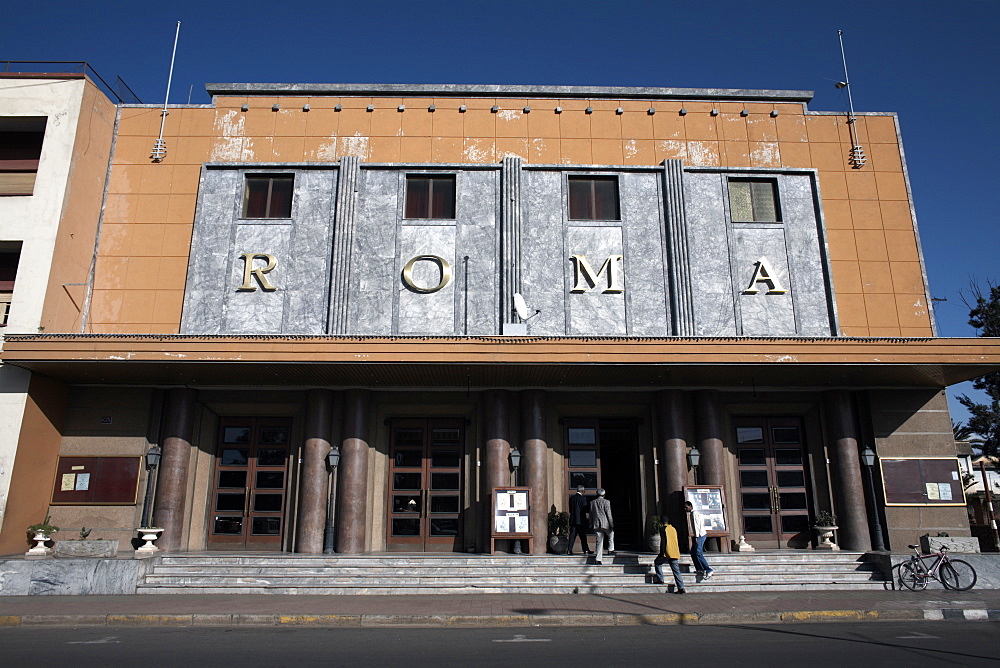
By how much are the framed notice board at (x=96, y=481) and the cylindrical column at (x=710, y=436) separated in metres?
13.9

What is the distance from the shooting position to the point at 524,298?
722 inches

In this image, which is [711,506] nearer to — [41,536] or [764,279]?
[764,279]

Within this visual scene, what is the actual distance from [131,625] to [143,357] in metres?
6.38

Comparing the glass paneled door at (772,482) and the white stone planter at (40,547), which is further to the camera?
the glass paneled door at (772,482)

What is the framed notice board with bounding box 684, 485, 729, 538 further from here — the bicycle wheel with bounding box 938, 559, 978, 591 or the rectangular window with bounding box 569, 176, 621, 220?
the rectangular window with bounding box 569, 176, 621, 220

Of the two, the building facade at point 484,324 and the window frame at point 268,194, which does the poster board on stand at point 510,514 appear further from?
the window frame at point 268,194

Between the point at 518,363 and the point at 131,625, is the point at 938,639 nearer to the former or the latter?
the point at 518,363

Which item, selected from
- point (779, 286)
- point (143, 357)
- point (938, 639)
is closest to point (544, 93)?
point (779, 286)

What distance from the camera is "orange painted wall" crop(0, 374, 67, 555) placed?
1590cm

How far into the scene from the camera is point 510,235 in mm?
18781

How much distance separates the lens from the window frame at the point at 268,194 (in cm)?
1927

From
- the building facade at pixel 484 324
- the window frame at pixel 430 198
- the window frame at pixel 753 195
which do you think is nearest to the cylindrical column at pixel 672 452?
the building facade at pixel 484 324

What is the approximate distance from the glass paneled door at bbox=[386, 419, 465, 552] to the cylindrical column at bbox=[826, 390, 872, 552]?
31.1 ft

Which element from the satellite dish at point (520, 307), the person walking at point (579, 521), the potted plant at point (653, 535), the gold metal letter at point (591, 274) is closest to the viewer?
the person walking at point (579, 521)
